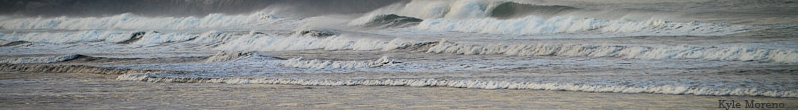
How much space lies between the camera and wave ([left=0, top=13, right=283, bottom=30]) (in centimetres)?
2339

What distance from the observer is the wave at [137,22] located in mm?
23391

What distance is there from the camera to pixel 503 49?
10602 mm

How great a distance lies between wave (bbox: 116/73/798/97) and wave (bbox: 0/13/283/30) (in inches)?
518

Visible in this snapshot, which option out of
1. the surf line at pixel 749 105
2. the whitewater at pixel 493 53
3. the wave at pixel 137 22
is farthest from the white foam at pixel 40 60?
the surf line at pixel 749 105

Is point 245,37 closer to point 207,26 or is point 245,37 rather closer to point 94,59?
point 94,59

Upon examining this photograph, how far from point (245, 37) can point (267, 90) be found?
974 centimetres

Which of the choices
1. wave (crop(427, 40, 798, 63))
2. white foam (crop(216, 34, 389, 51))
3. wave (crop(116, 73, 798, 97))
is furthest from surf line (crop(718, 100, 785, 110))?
white foam (crop(216, 34, 389, 51))

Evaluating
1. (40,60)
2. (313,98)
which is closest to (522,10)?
(40,60)

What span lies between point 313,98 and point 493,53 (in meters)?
4.38

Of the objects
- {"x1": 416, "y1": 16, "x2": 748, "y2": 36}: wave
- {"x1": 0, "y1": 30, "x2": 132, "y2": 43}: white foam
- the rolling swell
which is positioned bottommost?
{"x1": 416, "y1": 16, "x2": 748, "y2": 36}: wave

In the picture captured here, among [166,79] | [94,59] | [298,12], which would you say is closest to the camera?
[166,79]

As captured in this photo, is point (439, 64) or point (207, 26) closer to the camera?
point (439, 64)

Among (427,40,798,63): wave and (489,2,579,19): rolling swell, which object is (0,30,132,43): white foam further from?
(427,40,798,63): wave

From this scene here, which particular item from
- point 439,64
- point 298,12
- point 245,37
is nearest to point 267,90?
point 439,64
